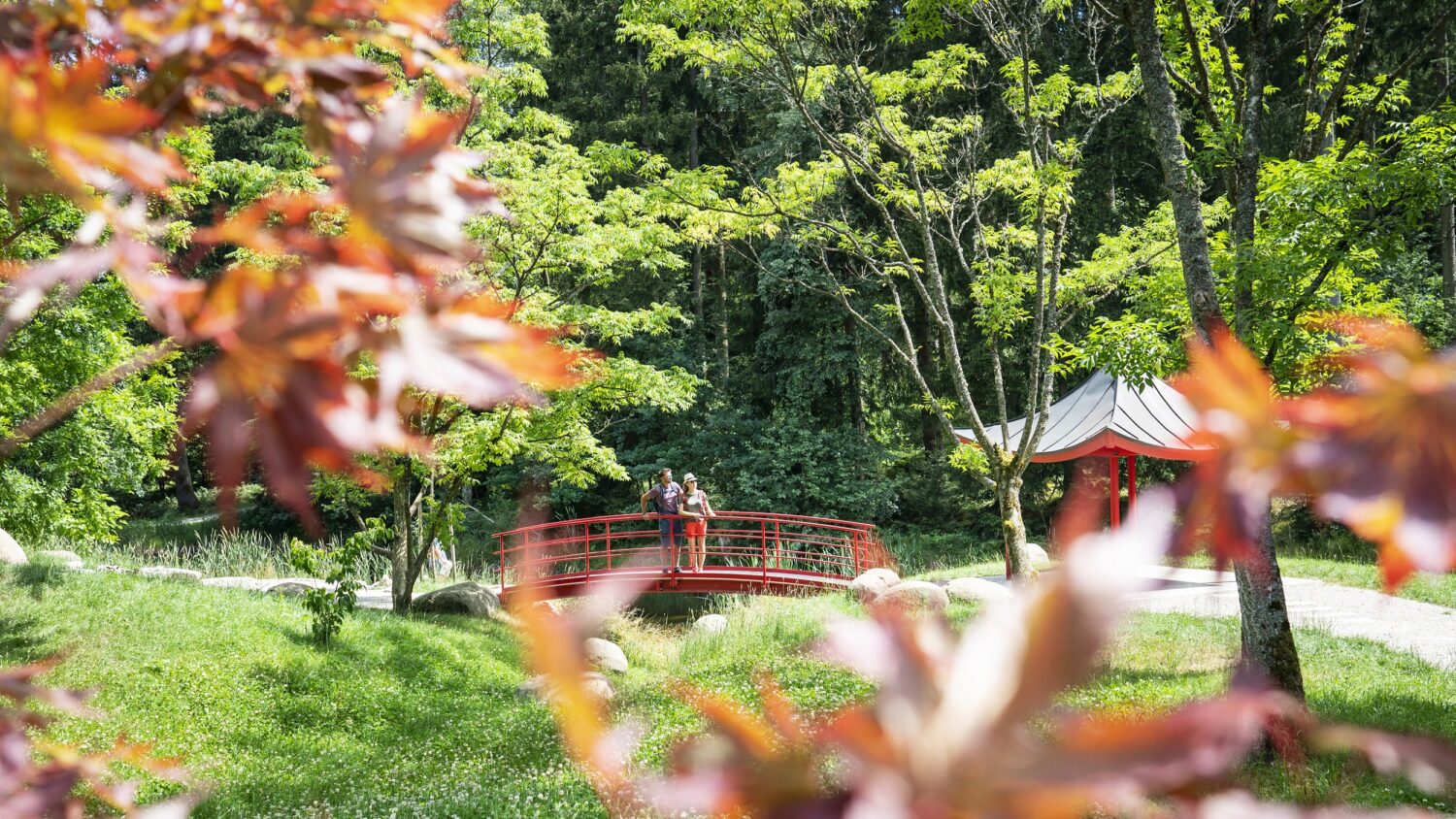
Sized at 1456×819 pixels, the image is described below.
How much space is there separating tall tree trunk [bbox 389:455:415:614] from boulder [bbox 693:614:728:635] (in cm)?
353

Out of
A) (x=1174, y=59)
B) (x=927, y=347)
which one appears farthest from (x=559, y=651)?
(x=927, y=347)

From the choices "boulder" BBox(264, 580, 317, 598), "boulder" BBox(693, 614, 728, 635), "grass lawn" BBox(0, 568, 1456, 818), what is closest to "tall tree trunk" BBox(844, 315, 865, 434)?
"boulder" BBox(693, 614, 728, 635)

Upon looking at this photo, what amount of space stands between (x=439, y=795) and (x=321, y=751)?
7.74 feet

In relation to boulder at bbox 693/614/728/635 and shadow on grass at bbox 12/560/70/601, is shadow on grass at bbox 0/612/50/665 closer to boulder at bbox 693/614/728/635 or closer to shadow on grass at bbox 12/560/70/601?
shadow on grass at bbox 12/560/70/601

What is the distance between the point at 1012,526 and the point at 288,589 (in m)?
8.98

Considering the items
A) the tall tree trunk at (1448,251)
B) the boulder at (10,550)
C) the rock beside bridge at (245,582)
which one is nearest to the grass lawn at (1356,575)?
the tall tree trunk at (1448,251)

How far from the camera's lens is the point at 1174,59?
7273 mm

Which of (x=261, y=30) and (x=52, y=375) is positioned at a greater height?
(x=52, y=375)

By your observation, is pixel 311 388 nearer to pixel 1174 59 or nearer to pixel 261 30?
pixel 261 30

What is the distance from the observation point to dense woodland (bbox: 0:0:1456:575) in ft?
19.2

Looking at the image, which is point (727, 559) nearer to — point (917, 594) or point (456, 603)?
point (456, 603)

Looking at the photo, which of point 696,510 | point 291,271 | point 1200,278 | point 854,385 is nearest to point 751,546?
point 854,385

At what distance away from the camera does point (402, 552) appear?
37.0ft

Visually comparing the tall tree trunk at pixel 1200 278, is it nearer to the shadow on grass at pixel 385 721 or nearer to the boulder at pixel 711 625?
the shadow on grass at pixel 385 721
